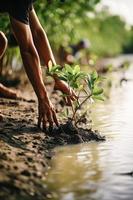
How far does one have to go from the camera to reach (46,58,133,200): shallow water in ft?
11.7

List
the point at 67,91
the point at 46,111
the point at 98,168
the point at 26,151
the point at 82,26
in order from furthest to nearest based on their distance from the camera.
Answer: the point at 82,26 → the point at 67,91 → the point at 46,111 → the point at 26,151 → the point at 98,168

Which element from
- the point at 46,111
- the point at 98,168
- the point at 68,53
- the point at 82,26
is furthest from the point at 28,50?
the point at 82,26

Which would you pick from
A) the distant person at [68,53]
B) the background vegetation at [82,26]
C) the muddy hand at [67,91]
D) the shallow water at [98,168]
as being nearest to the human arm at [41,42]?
the muddy hand at [67,91]

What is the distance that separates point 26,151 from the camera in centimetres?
435

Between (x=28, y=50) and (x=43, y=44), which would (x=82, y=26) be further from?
(x=28, y=50)

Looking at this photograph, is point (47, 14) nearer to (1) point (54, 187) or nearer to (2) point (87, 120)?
(2) point (87, 120)

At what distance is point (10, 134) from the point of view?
4.77 metres

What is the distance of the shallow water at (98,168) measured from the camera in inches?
140

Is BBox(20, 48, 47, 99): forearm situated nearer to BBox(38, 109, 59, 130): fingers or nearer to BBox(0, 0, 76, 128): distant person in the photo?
BBox(0, 0, 76, 128): distant person

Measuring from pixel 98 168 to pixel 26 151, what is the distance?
0.58 metres

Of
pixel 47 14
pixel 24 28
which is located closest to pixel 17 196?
pixel 24 28

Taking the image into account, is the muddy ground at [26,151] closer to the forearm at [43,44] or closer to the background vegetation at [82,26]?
the forearm at [43,44]

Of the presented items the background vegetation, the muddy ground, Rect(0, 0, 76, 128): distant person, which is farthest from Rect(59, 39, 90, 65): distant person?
Rect(0, 0, 76, 128): distant person

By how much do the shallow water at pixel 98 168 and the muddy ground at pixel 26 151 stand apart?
0.28ft
